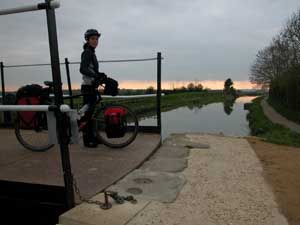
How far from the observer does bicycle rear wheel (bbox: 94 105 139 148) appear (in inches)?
154

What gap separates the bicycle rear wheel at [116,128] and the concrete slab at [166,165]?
23.2 inches

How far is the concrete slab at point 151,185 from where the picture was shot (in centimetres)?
263

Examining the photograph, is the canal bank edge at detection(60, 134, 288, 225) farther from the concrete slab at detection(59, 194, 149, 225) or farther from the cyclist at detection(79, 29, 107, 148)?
the cyclist at detection(79, 29, 107, 148)

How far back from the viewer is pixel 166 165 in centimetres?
351

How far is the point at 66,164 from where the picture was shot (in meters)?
2.32

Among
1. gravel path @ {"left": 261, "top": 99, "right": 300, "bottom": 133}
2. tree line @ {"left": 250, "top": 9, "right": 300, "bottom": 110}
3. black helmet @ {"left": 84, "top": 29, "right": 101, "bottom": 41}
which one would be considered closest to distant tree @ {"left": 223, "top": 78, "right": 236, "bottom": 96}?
tree line @ {"left": 250, "top": 9, "right": 300, "bottom": 110}

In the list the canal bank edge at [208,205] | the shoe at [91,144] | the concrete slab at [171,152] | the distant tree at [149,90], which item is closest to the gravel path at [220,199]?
the canal bank edge at [208,205]

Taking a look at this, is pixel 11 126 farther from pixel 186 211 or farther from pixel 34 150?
pixel 186 211

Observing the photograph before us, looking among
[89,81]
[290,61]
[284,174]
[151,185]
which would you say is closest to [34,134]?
[89,81]

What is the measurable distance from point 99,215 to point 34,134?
2.53 m

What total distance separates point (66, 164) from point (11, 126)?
4025mm

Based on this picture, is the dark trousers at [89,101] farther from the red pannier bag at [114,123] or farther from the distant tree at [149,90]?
the distant tree at [149,90]

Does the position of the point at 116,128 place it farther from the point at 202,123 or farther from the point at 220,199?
the point at 202,123

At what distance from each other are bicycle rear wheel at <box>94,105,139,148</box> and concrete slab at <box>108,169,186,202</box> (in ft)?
2.73
